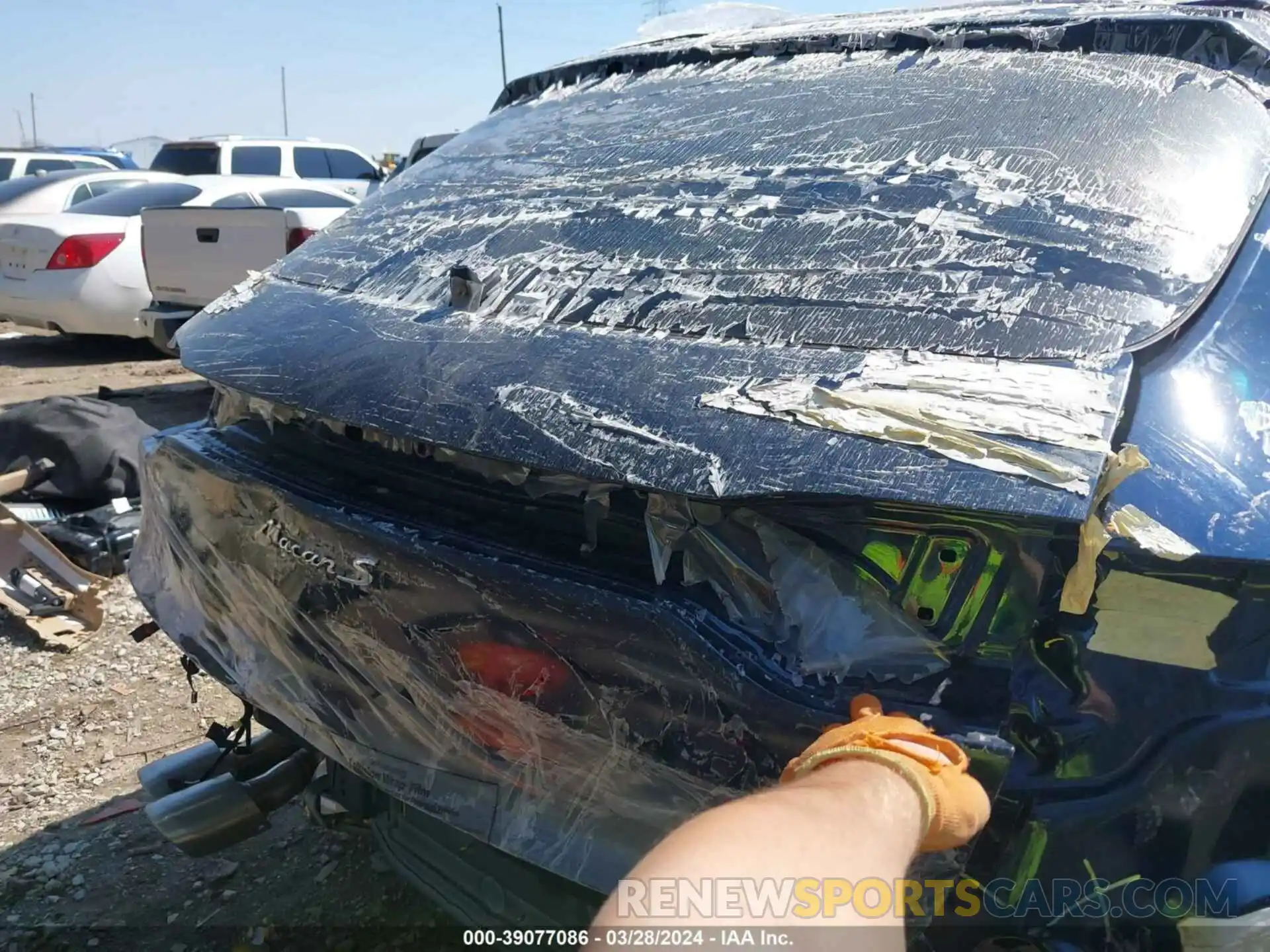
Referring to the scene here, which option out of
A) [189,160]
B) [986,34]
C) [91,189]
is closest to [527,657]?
[986,34]

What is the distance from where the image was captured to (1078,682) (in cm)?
131

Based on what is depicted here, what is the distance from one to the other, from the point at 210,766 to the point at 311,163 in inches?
449

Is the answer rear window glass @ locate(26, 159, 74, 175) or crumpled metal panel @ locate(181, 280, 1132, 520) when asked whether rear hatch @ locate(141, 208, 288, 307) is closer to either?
crumpled metal panel @ locate(181, 280, 1132, 520)

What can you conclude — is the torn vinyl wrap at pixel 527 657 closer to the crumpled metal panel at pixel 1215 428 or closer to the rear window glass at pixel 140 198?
the crumpled metal panel at pixel 1215 428

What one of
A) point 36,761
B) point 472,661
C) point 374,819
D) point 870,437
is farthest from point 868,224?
point 36,761

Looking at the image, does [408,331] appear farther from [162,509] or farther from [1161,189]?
[1161,189]

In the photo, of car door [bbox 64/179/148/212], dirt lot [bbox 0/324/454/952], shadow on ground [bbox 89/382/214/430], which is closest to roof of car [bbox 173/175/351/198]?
car door [bbox 64/179/148/212]

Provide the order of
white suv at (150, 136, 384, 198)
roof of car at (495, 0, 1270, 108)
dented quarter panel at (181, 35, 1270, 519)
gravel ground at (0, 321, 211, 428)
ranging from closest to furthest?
dented quarter panel at (181, 35, 1270, 519) → roof of car at (495, 0, 1270, 108) → gravel ground at (0, 321, 211, 428) → white suv at (150, 136, 384, 198)

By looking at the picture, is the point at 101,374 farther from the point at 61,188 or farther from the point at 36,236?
the point at 61,188

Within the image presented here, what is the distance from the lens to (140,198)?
29.8 feet

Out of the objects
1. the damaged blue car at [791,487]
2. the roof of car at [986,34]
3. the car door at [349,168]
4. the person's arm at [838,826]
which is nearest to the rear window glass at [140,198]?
the car door at [349,168]

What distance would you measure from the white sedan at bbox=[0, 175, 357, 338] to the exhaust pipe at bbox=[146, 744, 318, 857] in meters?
6.87

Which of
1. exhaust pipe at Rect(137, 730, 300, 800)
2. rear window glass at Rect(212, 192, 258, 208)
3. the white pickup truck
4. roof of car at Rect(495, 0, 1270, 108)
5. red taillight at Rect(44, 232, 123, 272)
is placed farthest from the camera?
rear window glass at Rect(212, 192, 258, 208)

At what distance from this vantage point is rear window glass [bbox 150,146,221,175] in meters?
11.9
